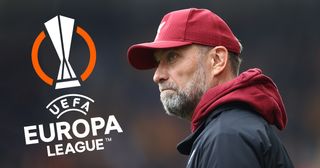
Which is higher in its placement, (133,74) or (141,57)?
(141,57)

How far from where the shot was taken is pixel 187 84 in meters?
1.61

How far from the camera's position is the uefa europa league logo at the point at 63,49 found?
2822mm

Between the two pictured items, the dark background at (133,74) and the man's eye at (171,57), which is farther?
the dark background at (133,74)

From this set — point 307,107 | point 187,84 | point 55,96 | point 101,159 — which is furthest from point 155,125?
point 187,84

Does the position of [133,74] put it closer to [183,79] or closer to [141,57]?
[141,57]

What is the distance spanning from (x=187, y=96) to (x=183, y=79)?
5 centimetres

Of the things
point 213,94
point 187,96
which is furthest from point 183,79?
point 213,94

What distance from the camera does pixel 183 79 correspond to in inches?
63.7

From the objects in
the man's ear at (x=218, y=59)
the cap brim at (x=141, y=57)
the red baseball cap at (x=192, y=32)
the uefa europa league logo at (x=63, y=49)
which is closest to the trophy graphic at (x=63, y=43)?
the uefa europa league logo at (x=63, y=49)

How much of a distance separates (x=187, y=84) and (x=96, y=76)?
127 cm

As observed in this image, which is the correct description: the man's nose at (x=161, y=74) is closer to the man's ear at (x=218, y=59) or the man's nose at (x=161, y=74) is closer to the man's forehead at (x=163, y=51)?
the man's forehead at (x=163, y=51)

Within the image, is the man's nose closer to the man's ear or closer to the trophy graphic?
the man's ear

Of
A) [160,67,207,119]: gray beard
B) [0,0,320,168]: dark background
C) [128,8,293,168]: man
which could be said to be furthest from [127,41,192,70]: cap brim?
[0,0,320,168]: dark background

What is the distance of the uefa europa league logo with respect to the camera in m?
2.82
